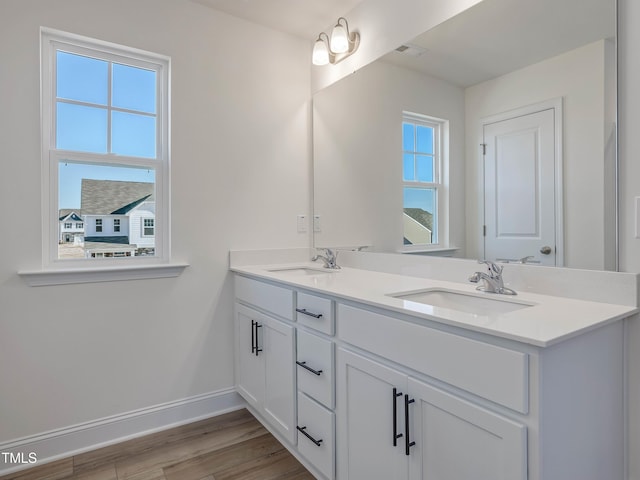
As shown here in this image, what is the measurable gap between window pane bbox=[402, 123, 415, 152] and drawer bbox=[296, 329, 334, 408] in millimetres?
1085

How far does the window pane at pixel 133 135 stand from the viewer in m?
2.08

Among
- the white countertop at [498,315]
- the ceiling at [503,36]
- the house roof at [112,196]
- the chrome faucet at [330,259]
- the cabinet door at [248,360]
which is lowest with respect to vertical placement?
the cabinet door at [248,360]

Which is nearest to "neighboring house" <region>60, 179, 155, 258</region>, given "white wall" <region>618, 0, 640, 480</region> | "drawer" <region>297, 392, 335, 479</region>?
"drawer" <region>297, 392, 335, 479</region>

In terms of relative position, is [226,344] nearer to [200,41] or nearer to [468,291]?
[468,291]

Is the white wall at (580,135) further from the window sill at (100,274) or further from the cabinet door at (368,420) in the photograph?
the window sill at (100,274)

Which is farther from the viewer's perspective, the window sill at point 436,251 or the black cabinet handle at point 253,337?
the black cabinet handle at point 253,337

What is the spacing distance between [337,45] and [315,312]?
1.62 meters

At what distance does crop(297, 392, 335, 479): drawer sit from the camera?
151cm

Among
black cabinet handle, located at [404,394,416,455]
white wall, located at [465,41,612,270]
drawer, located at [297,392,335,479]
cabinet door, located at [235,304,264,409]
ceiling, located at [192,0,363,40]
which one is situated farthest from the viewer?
ceiling, located at [192,0,363,40]

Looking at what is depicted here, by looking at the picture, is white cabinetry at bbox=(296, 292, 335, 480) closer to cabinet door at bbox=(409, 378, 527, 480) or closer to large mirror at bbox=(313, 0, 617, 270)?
cabinet door at bbox=(409, 378, 527, 480)

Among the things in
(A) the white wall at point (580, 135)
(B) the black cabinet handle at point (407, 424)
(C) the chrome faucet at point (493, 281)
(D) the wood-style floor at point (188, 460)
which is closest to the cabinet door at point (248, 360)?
(D) the wood-style floor at point (188, 460)

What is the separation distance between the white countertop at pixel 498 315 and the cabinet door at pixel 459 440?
214 millimetres

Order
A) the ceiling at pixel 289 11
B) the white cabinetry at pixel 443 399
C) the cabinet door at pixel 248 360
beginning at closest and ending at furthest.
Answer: the white cabinetry at pixel 443 399
the cabinet door at pixel 248 360
the ceiling at pixel 289 11

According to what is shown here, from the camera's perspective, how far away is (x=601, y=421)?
1.07 m
